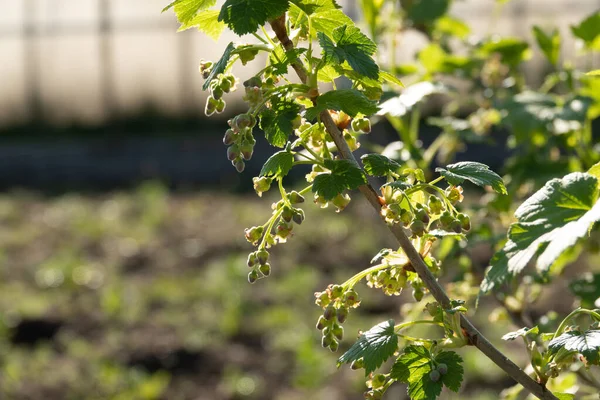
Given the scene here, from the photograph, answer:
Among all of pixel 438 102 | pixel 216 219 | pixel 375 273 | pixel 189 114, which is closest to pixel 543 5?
pixel 438 102

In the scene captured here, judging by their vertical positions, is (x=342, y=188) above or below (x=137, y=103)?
above

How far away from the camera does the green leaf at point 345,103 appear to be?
1127 mm

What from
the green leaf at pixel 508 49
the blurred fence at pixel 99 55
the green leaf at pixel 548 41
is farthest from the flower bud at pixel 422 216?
the blurred fence at pixel 99 55

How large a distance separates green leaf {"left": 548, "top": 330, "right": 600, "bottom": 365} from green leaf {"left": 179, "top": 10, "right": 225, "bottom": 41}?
602mm

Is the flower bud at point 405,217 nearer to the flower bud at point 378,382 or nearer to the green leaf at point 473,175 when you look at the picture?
the green leaf at point 473,175

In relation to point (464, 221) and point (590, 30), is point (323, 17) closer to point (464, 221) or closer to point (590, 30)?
point (464, 221)

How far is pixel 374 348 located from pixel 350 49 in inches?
15.4

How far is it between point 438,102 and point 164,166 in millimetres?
4514

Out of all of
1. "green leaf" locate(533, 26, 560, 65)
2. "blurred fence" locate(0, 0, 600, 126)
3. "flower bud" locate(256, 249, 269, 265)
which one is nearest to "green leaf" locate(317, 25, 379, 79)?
"flower bud" locate(256, 249, 269, 265)

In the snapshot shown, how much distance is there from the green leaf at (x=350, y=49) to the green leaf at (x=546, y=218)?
276 mm

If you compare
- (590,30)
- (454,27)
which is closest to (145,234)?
(454,27)

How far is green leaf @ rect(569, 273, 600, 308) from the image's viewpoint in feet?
5.66

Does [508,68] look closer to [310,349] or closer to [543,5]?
[310,349]

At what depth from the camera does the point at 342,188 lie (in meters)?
1.12
